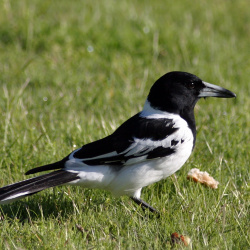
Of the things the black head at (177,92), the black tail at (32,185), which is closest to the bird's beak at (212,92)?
the black head at (177,92)

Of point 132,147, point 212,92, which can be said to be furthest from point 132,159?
point 212,92

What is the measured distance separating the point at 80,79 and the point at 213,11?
116 inches

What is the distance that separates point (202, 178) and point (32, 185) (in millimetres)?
1262

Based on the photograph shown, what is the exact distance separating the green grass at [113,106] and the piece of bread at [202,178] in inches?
1.9

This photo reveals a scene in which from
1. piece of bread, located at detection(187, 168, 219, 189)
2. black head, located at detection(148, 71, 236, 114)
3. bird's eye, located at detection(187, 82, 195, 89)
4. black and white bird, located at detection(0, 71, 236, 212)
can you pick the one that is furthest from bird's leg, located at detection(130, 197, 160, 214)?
bird's eye, located at detection(187, 82, 195, 89)

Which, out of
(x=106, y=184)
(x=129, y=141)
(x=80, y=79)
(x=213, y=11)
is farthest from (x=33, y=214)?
(x=213, y=11)

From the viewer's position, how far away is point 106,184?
3930 mm

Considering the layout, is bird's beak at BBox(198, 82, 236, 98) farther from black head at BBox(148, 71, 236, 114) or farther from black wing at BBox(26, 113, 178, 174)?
black wing at BBox(26, 113, 178, 174)

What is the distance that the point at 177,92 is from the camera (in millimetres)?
4242

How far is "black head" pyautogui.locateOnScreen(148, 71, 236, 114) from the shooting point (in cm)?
421

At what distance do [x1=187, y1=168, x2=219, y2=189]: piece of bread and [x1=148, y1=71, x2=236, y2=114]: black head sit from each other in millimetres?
467

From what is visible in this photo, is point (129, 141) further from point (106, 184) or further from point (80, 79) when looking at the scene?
point (80, 79)

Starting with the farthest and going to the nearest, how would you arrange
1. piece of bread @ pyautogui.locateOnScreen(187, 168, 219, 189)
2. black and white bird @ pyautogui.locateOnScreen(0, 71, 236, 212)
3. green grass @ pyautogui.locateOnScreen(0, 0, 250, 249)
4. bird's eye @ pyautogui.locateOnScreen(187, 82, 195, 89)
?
bird's eye @ pyautogui.locateOnScreen(187, 82, 195, 89)
piece of bread @ pyautogui.locateOnScreen(187, 168, 219, 189)
black and white bird @ pyautogui.locateOnScreen(0, 71, 236, 212)
green grass @ pyautogui.locateOnScreen(0, 0, 250, 249)

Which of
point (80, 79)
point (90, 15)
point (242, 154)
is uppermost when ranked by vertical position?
point (90, 15)
